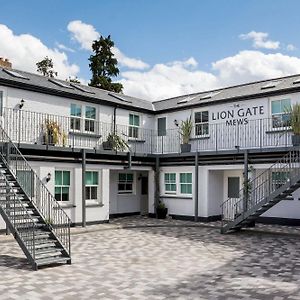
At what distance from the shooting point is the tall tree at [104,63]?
3938 centimetres

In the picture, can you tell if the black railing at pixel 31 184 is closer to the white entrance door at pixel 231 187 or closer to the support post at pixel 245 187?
the support post at pixel 245 187

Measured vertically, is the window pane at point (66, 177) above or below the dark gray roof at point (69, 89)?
below

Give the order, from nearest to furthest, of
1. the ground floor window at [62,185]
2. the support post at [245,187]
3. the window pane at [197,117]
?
the support post at [245,187]
the ground floor window at [62,185]
the window pane at [197,117]

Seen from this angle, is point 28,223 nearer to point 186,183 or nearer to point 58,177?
point 58,177

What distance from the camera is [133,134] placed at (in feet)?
69.6

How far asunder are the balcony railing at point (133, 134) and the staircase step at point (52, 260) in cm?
684

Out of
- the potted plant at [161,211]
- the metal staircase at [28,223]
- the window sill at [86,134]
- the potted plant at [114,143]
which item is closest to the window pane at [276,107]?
the potted plant at [161,211]

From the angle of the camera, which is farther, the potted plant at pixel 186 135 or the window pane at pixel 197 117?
the window pane at pixel 197 117

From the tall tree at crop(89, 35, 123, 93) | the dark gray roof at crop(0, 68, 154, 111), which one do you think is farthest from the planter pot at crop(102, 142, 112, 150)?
the tall tree at crop(89, 35, 123, 93)

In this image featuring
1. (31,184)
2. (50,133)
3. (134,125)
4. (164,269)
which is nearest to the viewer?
(164,269)

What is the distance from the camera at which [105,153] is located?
59.0 feet

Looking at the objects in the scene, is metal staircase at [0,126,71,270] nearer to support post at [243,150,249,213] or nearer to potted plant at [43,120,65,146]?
potted plant at [43,120,65,146]

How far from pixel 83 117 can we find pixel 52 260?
9865 mm

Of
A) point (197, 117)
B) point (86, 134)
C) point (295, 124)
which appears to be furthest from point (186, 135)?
point (295, 124)
